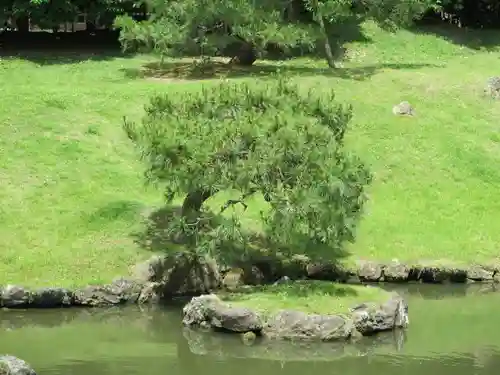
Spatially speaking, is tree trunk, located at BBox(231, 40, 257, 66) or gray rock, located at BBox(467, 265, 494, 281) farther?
tree trunk, located at BBox(231, 40, 257, 66)

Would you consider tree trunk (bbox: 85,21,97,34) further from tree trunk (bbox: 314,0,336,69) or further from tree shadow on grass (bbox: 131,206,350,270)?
Answer: tree shadow on grass (bbox: 131,206,350,270)

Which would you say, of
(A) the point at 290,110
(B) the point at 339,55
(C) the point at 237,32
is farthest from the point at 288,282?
(B) the point at 339,55

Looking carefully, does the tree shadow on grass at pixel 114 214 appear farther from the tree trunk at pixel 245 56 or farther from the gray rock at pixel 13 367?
the tree trunk at pixel 245 56

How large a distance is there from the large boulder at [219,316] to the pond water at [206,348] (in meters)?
0.46

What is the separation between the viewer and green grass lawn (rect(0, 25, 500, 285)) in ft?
120

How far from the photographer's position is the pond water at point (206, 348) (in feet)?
89.1

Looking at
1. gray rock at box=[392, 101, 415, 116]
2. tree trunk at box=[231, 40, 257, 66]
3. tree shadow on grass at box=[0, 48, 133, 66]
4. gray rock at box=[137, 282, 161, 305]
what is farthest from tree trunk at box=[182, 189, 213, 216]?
tree shadow on grass at box=[0, 48, 133, 66]

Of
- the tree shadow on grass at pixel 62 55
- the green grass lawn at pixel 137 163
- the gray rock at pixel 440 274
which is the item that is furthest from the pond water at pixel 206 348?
the tree shadow on grass at pixel 62 55

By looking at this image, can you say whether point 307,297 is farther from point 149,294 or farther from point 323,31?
point 323,31

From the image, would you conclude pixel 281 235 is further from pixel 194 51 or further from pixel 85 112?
pixel 194 51

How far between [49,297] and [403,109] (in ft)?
78.1

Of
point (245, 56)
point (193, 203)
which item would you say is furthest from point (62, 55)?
point (193, 203)

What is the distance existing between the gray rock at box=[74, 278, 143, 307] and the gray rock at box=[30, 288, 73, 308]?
1.35 feet

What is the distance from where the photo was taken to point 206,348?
28.9 meters
